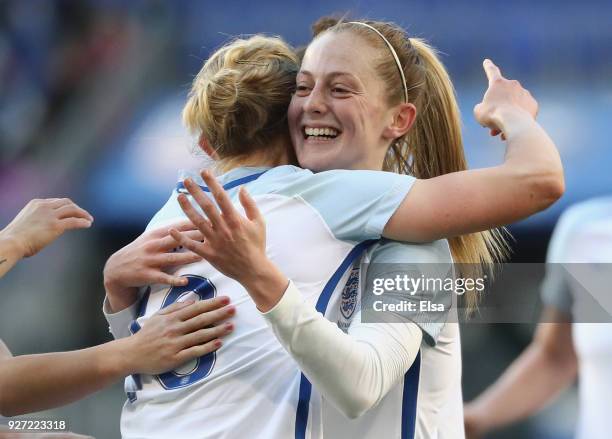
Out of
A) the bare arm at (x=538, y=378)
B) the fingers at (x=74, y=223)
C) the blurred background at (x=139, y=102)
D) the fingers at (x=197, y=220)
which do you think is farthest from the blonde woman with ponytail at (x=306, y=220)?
the blurred background at (x=139, y=102)

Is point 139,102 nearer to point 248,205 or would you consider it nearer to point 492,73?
point 492,73

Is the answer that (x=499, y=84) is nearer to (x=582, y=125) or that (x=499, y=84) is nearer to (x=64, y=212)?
(x=64, y=212)

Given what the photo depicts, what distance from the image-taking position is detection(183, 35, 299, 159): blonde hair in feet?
4.64

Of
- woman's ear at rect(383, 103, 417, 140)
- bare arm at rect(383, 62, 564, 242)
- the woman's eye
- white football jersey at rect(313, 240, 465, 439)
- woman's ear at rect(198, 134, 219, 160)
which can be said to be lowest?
white football jersey at rect(313, 240, 465, 439)

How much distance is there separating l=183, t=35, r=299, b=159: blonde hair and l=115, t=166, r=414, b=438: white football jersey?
126 mm

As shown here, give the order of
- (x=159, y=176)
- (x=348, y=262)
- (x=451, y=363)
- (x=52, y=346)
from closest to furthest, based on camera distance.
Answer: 1. (x=348, y=262)
2. (x=451, y=363)
3. (x=52, y=346)
4. (x=159, y=176)

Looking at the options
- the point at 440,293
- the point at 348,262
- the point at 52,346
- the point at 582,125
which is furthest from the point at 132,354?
the point at 582,125

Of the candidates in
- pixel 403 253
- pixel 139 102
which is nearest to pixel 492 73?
pixel 403 253

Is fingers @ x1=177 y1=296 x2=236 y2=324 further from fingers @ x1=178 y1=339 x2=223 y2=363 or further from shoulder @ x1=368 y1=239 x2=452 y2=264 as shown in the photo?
shoulder @ x1=368 y1=239 x2=452 y2=264

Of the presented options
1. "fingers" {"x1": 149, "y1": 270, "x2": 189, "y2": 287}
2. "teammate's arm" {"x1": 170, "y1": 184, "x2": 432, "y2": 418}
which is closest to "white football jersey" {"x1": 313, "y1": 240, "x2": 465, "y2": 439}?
"teammate's arm" {"x1": 170, "y1": 184, "x2": 432, "y2": 418}

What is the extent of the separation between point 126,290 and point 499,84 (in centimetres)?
63

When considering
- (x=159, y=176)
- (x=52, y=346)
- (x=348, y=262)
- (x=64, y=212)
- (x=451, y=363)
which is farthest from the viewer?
(x=159, y=176)

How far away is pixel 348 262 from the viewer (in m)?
1.29

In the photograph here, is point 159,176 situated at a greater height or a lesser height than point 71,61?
lesser
